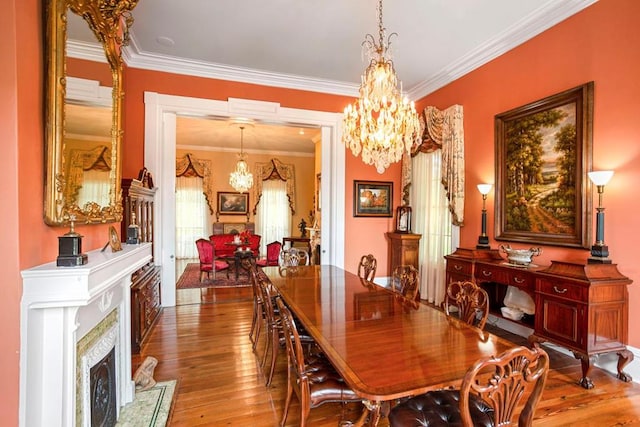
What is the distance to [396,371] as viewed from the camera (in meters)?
1.39

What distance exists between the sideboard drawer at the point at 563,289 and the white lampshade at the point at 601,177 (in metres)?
0.90

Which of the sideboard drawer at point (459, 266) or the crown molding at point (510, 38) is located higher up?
the crown molding at point (510, 38)

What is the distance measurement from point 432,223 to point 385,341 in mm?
3627

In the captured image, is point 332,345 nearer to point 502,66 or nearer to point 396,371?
point 396,371

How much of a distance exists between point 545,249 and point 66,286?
4.06 m

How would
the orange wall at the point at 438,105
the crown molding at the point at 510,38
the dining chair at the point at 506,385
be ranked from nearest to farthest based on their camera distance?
the dining chair at the point at 506,385 < the orange wall at the point at 438,105 < the crown molding at the point at 510,38

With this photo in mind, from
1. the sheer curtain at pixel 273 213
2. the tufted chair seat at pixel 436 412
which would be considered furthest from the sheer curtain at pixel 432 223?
the sheer curtain at pixel 273 213

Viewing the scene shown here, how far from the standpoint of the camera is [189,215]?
9.45 m

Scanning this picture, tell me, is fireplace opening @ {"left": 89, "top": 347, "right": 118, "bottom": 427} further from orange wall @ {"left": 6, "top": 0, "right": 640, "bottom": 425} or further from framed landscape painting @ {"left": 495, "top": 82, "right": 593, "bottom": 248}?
framed landscape painting @ {"left": 495, "top": 82, "right": 593, "bottom": 248}

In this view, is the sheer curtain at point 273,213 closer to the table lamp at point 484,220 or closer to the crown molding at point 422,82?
the crown molding at point 422,82

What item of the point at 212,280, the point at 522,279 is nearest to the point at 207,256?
the point at 212,280

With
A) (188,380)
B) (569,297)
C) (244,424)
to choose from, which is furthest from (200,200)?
(569,297)

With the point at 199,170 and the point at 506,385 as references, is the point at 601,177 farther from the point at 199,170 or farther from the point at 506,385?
the point at 199,170

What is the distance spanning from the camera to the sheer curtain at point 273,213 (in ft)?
32.7
